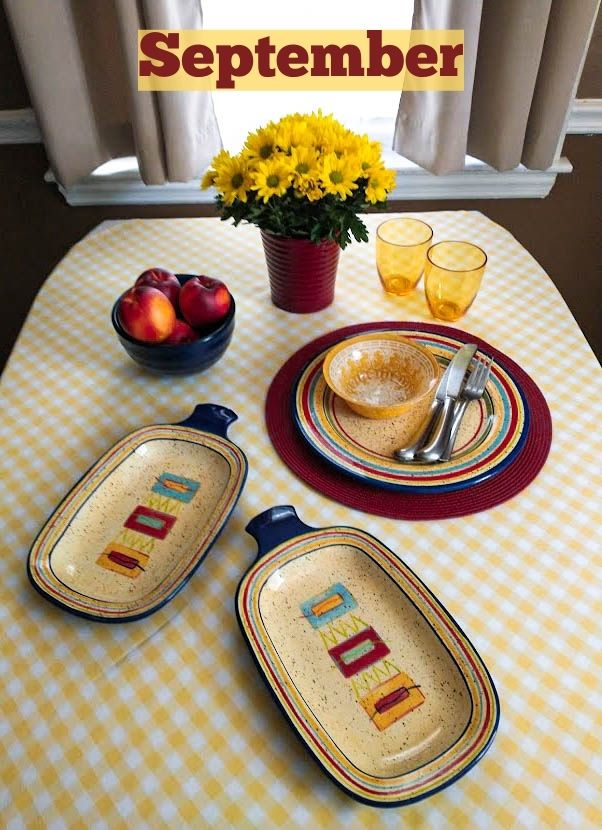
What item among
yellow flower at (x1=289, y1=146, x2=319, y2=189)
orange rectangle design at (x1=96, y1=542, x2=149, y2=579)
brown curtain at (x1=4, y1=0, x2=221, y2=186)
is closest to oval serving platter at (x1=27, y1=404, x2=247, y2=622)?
orange rectangle design at (x1=96, y1=542, x2=149, y2=579)

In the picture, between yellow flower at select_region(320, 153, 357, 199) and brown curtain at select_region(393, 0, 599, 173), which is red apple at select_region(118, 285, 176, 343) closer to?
yellow flower at select_region(320, 153, 357, 199)

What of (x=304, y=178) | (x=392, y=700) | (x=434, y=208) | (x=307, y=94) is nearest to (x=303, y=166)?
(x=304, y=178)

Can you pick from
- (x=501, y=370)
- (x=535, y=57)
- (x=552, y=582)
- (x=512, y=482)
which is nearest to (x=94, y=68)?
(x=535, y=57)

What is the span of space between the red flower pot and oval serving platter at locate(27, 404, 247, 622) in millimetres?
291

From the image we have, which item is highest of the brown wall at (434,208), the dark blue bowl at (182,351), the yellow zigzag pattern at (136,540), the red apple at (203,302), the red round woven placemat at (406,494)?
the red apple at (203,302)

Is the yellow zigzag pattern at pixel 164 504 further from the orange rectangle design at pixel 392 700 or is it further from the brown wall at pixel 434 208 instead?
the brown wall at pixel 434 208

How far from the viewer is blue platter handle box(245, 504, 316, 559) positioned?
0.76 meters

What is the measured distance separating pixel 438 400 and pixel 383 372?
0.10 metres

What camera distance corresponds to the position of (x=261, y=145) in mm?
964

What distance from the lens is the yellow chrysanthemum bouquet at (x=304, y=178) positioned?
933 mm

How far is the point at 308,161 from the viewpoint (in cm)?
93

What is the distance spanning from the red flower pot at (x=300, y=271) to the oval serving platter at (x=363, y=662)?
1.51 ft

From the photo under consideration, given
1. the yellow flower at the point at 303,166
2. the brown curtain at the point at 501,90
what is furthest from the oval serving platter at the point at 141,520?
the brown curtain at the point at 501,90

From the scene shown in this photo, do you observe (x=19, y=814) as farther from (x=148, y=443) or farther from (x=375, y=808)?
(x=148, y=443)
